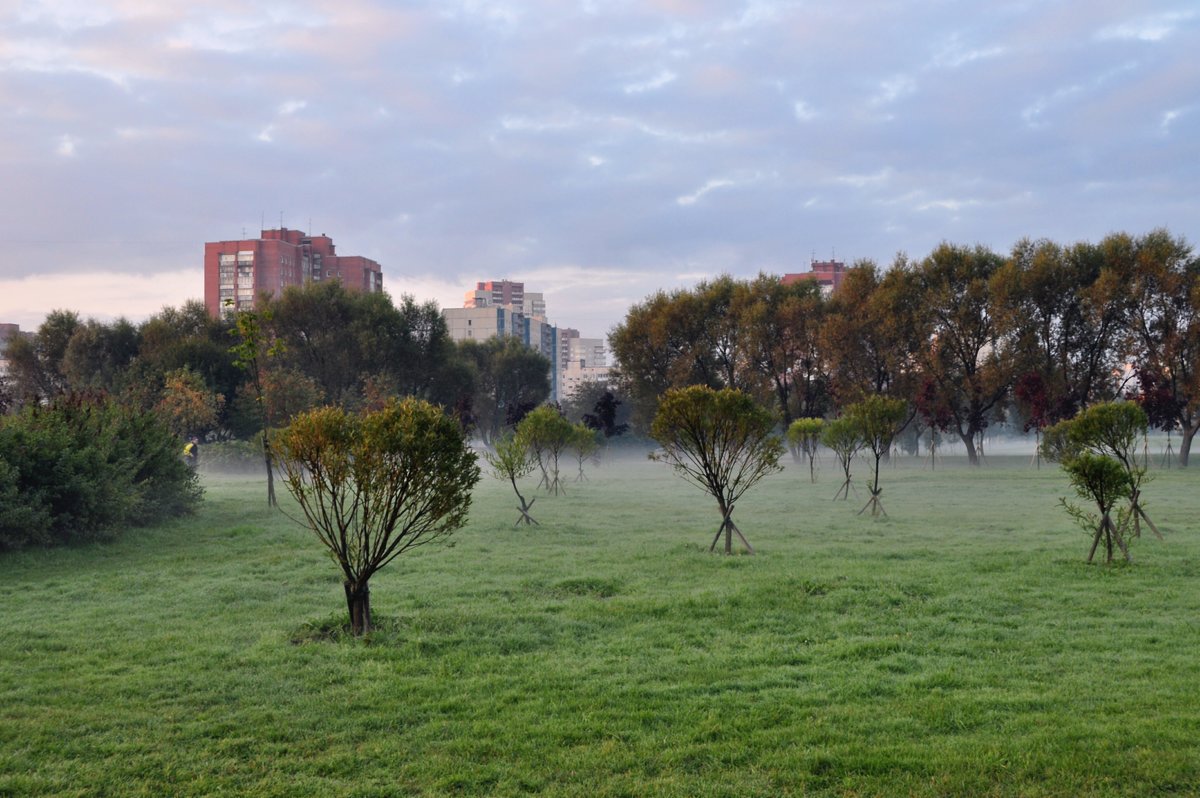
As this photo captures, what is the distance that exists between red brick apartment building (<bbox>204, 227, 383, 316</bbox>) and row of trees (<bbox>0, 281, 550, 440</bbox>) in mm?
47629

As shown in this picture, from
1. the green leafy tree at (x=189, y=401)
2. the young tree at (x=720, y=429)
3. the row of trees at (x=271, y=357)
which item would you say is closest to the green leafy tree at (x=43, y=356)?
the row of trees at (x=271, y=357)

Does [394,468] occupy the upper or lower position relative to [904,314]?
lower

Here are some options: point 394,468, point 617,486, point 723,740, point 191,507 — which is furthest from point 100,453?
point 617,486

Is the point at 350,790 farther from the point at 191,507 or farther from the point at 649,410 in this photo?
the point at 649,410

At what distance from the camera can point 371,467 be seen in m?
9.74

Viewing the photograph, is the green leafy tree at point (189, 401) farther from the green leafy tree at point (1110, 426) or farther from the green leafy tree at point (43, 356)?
the green leafy tree at point (1110, 426)

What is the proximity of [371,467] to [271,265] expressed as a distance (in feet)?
349

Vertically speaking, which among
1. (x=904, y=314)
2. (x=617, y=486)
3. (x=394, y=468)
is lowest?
(x=617, y=486)

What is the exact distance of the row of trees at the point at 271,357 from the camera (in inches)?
2056

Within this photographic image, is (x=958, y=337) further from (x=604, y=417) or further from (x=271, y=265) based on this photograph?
(x=271, y=265)

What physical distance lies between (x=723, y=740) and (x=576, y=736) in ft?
3.43

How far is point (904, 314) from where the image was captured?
51219 mm

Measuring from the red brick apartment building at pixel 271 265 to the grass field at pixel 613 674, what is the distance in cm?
9622

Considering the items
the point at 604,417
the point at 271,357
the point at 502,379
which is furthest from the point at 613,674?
the point at 502,379
